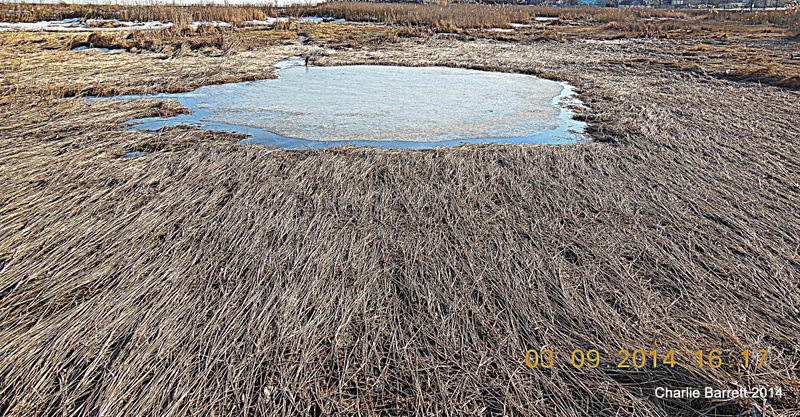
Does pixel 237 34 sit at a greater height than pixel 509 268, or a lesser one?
greater

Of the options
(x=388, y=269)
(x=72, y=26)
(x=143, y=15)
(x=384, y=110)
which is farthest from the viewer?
(x=143, y=15)

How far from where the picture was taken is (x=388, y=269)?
11.2 feet

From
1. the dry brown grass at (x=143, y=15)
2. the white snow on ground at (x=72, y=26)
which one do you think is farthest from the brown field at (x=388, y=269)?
the dry brown grass at (x=143, y=15)

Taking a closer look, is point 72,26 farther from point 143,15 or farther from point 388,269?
point 388,269

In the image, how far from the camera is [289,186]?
4.86 meters

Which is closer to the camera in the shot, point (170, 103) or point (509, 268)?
point (509, 268)

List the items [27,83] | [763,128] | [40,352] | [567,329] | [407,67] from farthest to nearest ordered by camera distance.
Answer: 1. [407,67]
2. [27,83]
3. [763,128]
4. [567,329]
5. [40,352]

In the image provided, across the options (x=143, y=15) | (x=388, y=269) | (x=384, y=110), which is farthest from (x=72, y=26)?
(x=388, y=269)

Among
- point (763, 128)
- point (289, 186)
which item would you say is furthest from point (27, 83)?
point (763, 128)

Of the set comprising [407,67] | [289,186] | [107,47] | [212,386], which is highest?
[107,47]

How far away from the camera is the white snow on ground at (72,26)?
1925 cm

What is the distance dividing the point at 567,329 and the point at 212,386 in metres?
2.12

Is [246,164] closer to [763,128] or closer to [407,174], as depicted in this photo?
[407,174]

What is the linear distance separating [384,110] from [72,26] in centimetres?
2094
